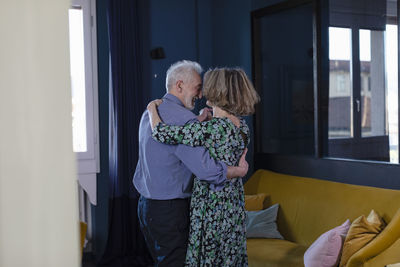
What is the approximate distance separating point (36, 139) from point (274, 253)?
3.01m

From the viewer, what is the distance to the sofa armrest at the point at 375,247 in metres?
2.62

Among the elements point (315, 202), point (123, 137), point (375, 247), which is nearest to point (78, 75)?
point (123, 137)

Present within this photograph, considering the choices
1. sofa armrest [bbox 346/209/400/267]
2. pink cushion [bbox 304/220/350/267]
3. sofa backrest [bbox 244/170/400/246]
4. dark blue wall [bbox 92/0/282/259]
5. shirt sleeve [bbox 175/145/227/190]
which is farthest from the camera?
dark blue wall [bbox 92/0/282/259]

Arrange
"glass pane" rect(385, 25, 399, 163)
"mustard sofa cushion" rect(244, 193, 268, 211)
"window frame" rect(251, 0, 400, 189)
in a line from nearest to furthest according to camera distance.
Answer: "glass pane" rect(385, 25, 399, 163) < "window frame" rect(251, 0, 400, 189) < "mustard sofa cushion" rect(244, 193, 268, 211)

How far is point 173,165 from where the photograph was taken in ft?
6.67

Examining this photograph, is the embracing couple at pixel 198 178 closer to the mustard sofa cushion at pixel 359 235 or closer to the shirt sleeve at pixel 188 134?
the shirt sleeve at pixel 188 134

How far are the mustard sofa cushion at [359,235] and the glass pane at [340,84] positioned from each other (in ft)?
3.64

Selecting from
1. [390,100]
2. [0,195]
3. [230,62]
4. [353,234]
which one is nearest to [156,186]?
[353,234]

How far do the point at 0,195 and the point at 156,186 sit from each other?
162cm

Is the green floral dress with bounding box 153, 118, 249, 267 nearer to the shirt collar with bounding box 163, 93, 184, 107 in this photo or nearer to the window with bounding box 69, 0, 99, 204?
Answer: the shirt collar with bounding box 163, 93, 184, 107

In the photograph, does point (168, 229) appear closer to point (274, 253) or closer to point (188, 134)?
point (188, 134)

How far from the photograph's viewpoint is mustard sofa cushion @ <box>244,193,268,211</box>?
3.87 meters

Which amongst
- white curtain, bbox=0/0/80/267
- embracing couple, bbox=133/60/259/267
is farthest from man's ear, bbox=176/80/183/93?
white curtain, bbox=0/0/80/267

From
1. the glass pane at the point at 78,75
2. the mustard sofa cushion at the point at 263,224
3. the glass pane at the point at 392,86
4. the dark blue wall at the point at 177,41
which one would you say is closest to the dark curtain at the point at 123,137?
the dark blue wall at the point at 177,41
